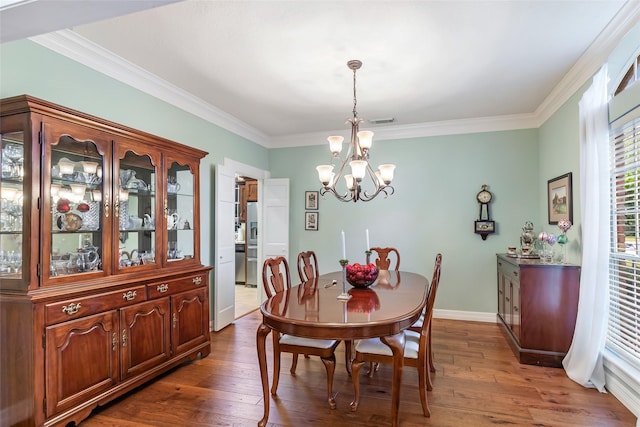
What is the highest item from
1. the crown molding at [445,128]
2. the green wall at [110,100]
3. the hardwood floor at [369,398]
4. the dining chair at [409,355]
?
the crown molding at [445,128]

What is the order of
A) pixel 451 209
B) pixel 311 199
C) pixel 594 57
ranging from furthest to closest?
pixel 311 199 → pixel 451 209 → pixel 594 57


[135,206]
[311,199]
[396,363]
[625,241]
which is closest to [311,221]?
[311,199]

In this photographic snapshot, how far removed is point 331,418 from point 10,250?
2.26m

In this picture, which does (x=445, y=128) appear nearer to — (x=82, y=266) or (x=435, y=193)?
(x=435, y=193)

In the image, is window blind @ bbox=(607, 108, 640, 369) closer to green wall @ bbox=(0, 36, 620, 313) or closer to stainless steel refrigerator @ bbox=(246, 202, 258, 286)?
green wall @ bbox=(0, 36, 620, 313)

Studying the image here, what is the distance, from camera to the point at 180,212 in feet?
10.7

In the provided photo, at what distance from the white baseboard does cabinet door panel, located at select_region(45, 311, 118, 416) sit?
12.6ft

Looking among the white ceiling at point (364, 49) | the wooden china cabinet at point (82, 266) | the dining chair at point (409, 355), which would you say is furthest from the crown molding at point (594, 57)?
the wooden china cabinet at point (82, 266)

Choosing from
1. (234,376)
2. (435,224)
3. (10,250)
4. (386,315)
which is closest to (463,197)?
(435,224)

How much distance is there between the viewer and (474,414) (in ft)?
7.54

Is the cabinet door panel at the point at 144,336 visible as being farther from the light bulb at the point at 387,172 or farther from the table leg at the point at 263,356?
the light bulb at the point at 387,172

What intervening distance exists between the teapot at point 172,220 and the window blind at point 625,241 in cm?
364

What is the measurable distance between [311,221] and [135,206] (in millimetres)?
2861

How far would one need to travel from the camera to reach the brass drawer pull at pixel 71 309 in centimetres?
210
